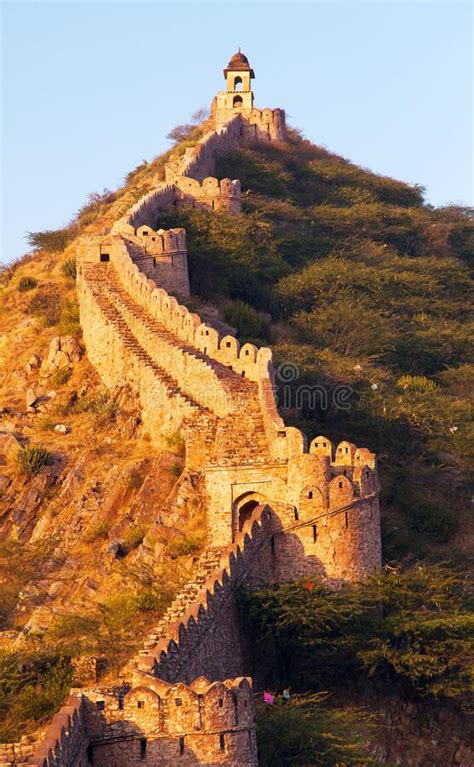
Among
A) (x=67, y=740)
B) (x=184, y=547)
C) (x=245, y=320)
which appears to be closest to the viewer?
(x=67, y=740)

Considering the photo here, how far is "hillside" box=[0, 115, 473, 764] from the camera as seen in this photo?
52.5 meters

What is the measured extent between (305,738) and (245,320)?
2724 centimetres

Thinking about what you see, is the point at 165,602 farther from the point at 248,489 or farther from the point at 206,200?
the point at 206,200

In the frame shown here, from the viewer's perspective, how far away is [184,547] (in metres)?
53.6

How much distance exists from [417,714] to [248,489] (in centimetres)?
648

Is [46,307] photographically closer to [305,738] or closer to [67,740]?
[305,738]

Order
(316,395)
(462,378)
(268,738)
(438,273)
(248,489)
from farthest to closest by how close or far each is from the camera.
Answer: (438,273), (462,378), (316,395), (248,489), (268,738)

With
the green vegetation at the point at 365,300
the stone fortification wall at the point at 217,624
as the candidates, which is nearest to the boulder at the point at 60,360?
the green vegetation at the point at 365,300

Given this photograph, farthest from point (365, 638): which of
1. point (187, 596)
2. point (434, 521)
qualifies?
point (434, 521)

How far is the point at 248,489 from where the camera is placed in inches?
2106

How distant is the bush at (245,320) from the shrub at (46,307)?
516cm

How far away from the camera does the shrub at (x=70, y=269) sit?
241 feet

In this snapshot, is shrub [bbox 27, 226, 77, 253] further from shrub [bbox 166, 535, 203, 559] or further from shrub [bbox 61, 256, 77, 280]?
shrub [bbox 166, 535, 203, 559]

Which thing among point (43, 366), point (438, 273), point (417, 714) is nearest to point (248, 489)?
point (417, 714)
